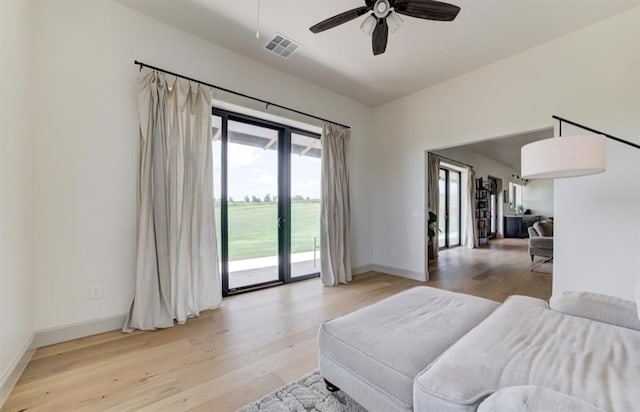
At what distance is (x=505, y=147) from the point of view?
7.62m

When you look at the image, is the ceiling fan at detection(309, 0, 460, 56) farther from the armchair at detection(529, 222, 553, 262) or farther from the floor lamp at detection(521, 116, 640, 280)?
the armchair at detection(529, 222, 553, 262)

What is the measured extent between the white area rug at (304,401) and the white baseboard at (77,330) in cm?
188

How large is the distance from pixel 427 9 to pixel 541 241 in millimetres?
5392

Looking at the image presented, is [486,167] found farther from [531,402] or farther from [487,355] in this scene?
[531,402]

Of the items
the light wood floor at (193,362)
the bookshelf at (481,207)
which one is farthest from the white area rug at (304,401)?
the bookshelf at (481,207)

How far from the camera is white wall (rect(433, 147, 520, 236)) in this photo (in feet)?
25.1

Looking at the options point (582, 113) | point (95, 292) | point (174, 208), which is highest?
point (582, 113)

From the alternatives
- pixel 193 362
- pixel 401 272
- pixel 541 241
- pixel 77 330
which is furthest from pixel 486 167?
pixel 77 330

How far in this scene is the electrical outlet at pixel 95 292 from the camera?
2516 millimetres

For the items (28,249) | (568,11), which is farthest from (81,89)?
(568,11)

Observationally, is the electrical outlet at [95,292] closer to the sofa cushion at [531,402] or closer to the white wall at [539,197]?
the sofa cushion at [531,402]

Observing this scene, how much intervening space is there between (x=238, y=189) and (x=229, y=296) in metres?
1.50

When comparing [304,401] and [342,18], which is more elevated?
[342,18]

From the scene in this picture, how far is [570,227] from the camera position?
3.04 m
